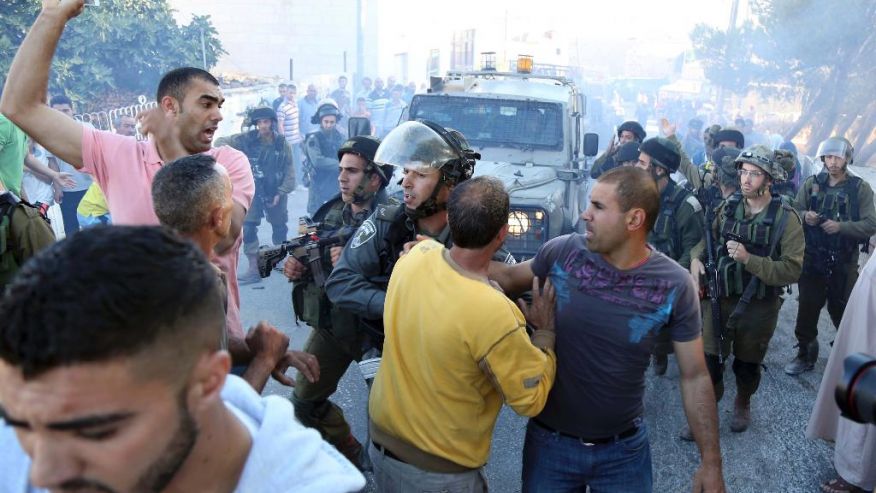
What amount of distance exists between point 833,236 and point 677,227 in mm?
1431

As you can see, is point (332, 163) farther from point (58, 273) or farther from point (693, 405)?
point (58, 273)

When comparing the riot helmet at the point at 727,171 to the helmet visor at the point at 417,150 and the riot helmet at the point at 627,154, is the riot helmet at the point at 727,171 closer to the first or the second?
the riot helmet at the point at 627,154

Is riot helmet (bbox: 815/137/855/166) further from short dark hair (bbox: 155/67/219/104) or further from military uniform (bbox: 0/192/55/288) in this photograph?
military uniform (bbox: 0/192/55/288)

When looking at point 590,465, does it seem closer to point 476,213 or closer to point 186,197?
point 476,213

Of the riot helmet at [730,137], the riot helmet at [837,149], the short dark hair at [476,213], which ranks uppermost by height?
the short dark hair at [476,213]

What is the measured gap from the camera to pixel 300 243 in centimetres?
378

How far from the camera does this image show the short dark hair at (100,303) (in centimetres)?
94

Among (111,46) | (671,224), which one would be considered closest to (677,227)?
(671,224)

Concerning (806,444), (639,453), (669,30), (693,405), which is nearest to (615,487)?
(639,453)

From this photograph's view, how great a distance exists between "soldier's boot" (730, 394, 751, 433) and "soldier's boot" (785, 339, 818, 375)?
1.16 m

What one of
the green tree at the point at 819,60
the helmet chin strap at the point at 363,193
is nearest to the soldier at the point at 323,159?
the helmet chin strap at the point at 363,193

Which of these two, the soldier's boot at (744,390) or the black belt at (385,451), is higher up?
the black belt at (385,451)

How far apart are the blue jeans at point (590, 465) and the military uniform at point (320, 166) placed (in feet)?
21.7

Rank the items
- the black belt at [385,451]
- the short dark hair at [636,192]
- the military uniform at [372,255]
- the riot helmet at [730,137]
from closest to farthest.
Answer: the black belt at [385,451] → the short dark hair at [636,192] → the military uniform at [372,255] → the riot helmet at [730,137]
